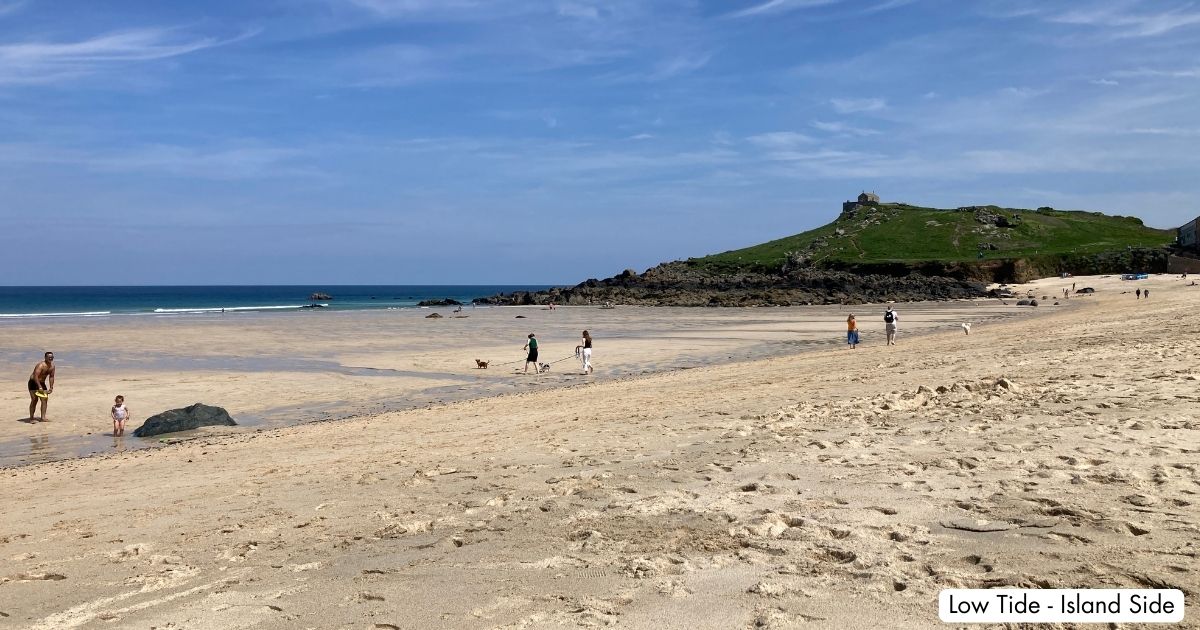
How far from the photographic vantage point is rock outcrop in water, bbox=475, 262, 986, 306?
7231cm

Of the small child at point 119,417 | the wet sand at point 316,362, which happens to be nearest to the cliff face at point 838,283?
the wet sand at point 316,362

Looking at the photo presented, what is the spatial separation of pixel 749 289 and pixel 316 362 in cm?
6715

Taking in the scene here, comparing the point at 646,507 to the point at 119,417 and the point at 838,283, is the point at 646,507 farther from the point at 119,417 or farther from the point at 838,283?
the point at 838,283

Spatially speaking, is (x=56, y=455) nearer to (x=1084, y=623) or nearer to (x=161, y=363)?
(x=1084, y=623)

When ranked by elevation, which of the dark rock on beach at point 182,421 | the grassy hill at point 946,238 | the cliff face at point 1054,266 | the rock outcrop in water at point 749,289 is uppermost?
the grassy hill at point 946,238

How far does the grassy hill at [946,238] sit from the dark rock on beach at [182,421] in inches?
3553

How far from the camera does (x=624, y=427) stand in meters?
10.6

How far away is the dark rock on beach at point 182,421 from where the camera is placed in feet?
46.8

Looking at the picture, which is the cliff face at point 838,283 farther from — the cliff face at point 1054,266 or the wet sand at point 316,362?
the wet sand at point 316,362

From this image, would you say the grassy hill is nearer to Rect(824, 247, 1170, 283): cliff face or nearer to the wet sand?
Rect(824, 247, 1170, 283): cliff face

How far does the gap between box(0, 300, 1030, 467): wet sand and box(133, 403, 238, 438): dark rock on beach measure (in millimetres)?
314

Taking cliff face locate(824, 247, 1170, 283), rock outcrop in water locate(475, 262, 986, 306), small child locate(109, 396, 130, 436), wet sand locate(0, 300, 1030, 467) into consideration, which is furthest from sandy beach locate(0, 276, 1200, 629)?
cliff face locate(824, 247, 1170, 283)

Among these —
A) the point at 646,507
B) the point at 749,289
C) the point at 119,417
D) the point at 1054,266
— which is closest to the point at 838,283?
the point at 749,289

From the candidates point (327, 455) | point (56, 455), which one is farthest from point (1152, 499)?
point (56, 455)
